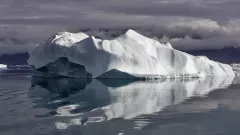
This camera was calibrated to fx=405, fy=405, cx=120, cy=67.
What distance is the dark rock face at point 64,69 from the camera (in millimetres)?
34312

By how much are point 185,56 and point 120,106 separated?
912 inches

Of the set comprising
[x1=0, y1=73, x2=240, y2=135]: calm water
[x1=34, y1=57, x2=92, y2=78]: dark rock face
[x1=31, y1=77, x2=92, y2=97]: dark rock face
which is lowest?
[x1=0, y1=73, x2=240, y2=135]: calm water

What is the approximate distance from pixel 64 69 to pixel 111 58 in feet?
21.3

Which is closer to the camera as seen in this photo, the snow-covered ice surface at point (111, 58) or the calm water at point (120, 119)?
the calm water at point (120, 119)

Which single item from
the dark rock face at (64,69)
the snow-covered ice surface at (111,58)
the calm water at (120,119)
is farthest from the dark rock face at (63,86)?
the calm water at (120,119)

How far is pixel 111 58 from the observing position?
30.9 metres

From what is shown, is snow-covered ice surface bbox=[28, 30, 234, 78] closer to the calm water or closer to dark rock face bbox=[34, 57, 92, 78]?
dark rock face bbox=[34, 57, 92, 78]

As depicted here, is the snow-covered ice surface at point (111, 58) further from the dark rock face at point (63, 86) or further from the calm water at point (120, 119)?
the calm water at point (120, 119)

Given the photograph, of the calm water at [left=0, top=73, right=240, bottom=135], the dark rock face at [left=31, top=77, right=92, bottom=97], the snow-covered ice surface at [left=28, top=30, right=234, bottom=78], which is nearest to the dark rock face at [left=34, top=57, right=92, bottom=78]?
the snow-covered ice surface at [left=28, top=30, right=234, bottom=78]

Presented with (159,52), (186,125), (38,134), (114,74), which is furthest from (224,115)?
(159,52)

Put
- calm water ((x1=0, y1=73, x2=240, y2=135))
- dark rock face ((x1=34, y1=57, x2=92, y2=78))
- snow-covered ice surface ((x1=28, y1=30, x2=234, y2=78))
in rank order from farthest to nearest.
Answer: dark rock face ((x1=34, y1=57, x2=92, y2=78)) < snow-covered ice surface ((x1=28, y1=30, x2=234, y2=78)) < calm water ((x1=0, y1=73, x2=240, y2=135))

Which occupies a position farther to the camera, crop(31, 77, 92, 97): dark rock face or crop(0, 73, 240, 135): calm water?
crop(31, 77, 92, 97): dark rock face

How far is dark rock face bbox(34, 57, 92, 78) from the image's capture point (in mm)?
34312

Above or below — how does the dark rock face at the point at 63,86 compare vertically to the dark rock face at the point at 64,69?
below
